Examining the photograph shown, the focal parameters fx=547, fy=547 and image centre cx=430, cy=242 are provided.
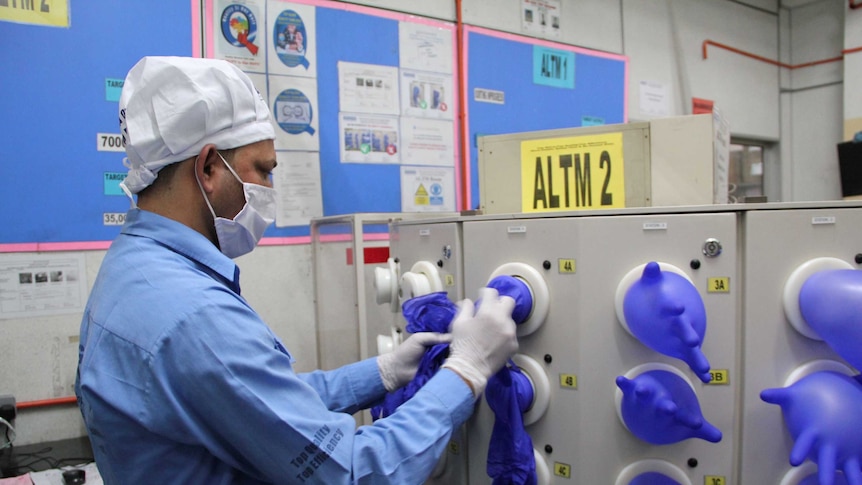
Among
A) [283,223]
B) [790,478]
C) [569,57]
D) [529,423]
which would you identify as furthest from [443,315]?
[569,57]

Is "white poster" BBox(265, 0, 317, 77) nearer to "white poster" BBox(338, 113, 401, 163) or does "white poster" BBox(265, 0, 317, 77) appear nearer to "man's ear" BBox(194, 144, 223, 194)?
"white poster" BBox(338, 113, 401, 163)

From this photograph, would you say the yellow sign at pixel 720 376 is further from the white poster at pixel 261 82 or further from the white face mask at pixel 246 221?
the white poster at pixel 261 82

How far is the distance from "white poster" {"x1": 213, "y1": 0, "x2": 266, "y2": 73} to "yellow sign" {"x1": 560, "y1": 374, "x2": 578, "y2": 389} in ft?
5.62

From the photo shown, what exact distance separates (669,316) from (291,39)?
6.26 ft

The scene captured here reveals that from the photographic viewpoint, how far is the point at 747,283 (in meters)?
0.97

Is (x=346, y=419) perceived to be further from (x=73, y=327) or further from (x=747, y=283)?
(x=73, y=327)

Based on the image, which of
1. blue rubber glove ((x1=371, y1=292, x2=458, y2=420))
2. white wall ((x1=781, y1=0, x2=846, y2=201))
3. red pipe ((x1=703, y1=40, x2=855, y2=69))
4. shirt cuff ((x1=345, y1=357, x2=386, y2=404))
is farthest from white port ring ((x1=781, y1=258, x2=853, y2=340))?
white wall ((x1=781, y1=0, x2=846, y2=201))

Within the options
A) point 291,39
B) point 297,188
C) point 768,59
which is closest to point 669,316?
point 297,188

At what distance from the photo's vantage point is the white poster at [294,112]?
221cm

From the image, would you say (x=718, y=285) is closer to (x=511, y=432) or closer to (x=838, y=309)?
(x=838, y=309)

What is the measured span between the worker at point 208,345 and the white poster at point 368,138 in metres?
1.35

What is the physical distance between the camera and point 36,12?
1820 millimetres

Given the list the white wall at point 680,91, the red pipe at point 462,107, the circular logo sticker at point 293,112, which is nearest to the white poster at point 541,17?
the white wall at point 680,91

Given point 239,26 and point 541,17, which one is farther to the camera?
point 541,17
